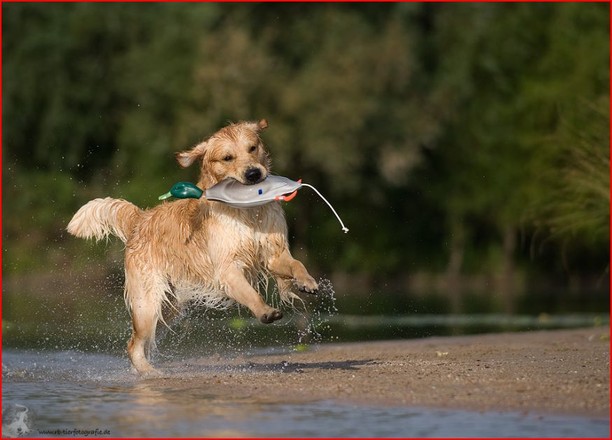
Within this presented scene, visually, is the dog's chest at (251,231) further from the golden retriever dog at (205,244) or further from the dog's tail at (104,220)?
the dog's tail at (104,220)

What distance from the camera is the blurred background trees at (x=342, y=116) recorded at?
29.6 m

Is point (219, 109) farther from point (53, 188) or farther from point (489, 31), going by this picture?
point (489, 31)

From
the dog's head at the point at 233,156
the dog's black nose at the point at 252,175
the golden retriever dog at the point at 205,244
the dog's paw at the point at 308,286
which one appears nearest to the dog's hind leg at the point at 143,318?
the golden retriever dog at the point at 205,244

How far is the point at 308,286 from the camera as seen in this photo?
1037cm

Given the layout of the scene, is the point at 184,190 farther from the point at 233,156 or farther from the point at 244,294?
the point at 244,294

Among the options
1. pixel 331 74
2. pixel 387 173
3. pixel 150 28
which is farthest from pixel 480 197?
pixel 150 28

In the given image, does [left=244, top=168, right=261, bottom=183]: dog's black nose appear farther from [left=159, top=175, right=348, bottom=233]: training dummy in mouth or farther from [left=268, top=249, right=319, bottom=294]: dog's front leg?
[left=268, top=249, right=319, bottom=294]: dog's front leg

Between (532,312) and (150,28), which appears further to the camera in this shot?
(150,28)

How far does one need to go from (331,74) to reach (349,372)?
20.0m

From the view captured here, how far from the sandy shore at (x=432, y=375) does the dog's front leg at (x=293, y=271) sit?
0.78 meters

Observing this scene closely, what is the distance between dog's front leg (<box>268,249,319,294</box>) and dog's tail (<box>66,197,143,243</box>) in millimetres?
1716

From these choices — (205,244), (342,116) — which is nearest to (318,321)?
(205,244)

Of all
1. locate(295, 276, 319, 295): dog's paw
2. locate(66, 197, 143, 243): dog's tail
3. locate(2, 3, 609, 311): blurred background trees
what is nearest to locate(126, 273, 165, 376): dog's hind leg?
locate(66, 197, 143, 243): dog's tail

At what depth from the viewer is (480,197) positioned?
32.3 meters
